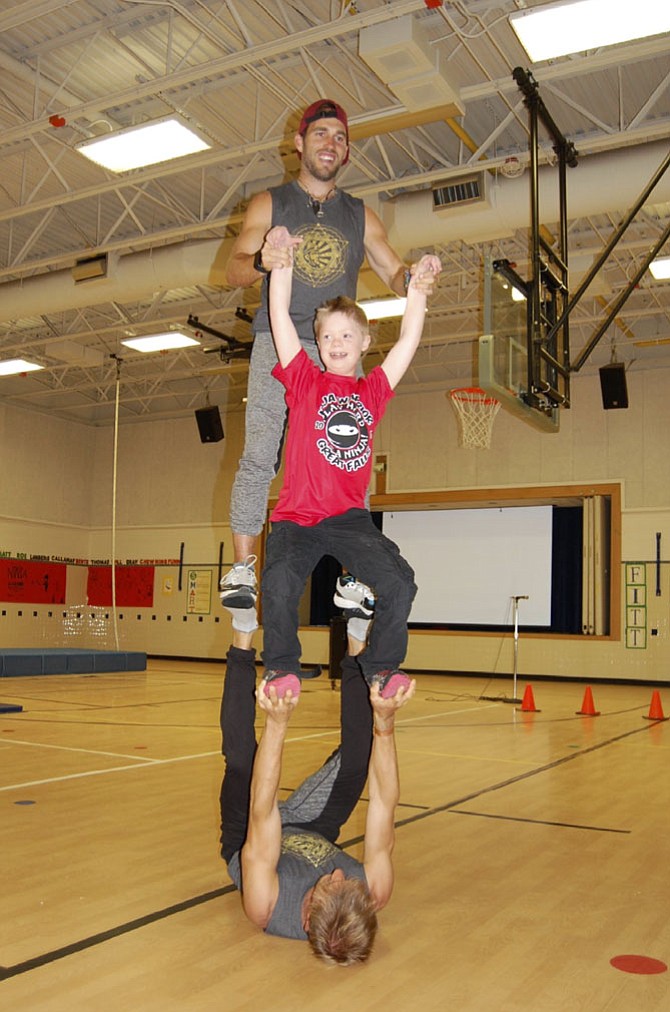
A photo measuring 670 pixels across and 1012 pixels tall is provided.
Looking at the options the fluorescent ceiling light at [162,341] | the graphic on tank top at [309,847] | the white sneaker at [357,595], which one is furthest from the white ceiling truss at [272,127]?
the graphic on tank top at [309,847]

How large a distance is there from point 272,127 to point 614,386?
6.95m

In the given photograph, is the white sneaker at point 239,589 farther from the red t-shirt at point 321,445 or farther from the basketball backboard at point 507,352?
the basketball backboard at point 507,352

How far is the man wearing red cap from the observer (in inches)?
122

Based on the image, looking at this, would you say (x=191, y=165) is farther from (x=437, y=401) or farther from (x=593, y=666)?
(x=593, y=666)

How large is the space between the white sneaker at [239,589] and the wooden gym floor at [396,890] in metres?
0.98

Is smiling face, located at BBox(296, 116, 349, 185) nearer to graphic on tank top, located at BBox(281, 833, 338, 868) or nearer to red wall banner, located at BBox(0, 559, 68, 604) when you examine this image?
graphic on tank top, located at BBox(281, 833, 338, 868)

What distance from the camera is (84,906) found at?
2.88 m

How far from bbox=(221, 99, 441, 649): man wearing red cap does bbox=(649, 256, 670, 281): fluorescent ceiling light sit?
713 centimetres

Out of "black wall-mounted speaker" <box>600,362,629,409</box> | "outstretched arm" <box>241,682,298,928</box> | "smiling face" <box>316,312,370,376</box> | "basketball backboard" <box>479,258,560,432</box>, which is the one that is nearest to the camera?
"outstretched arm" <box>241,682,298,928</box>

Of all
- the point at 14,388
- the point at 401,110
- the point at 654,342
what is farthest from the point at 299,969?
the point at 14,388

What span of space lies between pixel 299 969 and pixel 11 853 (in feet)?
5.20

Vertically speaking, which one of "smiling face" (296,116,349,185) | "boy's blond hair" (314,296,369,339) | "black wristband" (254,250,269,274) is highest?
"smiling face" (296,116,349,185)

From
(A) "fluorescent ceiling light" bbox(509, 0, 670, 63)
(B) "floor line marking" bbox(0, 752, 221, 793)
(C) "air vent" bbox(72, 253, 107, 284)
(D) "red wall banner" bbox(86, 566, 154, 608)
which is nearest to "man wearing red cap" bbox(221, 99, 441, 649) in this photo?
(B) "floor line marking" bbox(0, 752, 221, 793)

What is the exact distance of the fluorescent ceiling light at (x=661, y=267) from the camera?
31.2 ft
